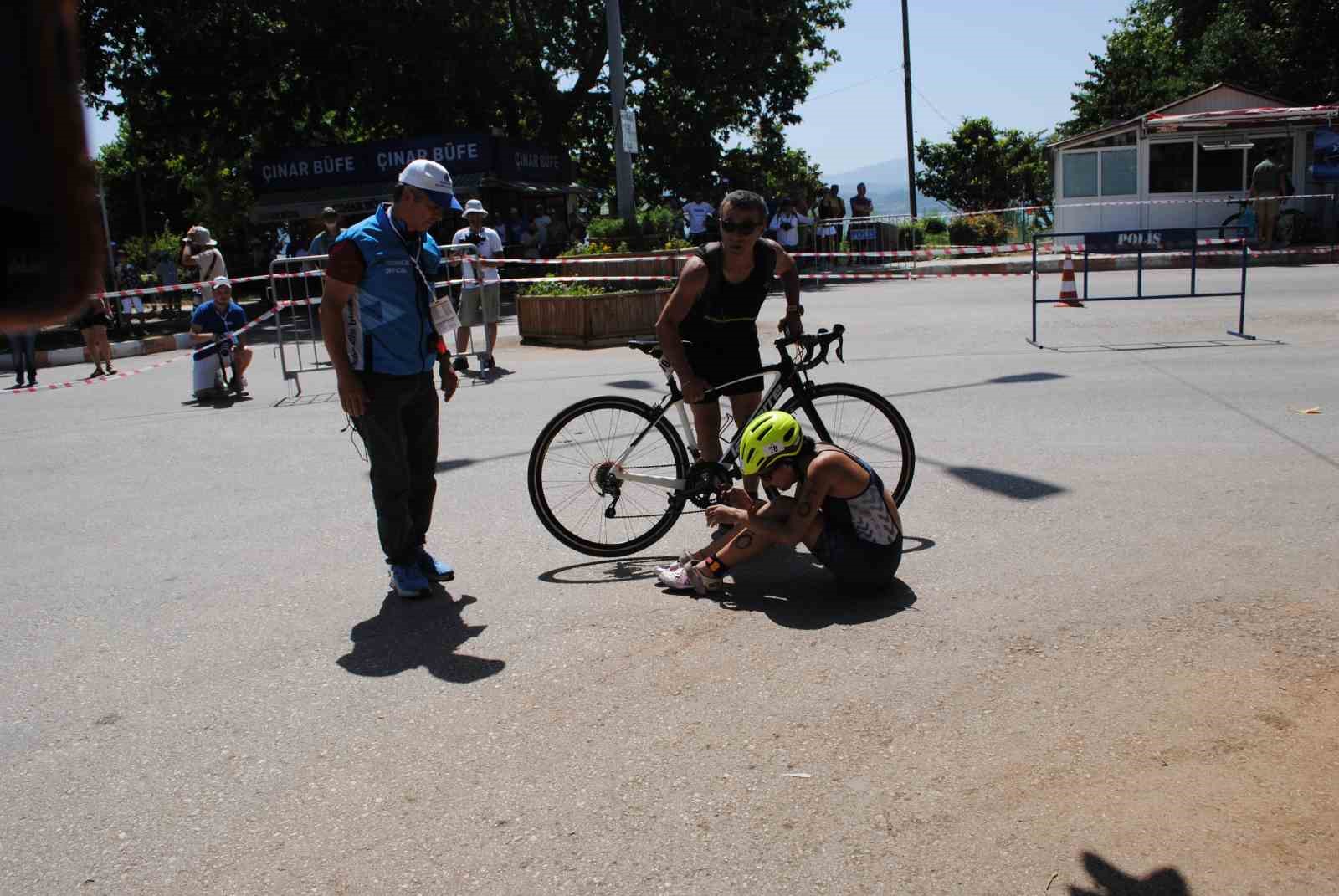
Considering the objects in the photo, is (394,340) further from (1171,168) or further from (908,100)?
(908,100)

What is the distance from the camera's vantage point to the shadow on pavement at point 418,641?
477 centimetres

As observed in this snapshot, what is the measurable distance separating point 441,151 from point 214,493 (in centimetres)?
2258

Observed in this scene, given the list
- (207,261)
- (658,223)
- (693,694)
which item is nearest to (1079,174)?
(658,223)

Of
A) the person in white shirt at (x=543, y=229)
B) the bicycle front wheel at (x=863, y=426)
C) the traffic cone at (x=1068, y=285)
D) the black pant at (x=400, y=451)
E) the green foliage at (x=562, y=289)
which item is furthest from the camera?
the person in white shirt at (x=543, y=229)

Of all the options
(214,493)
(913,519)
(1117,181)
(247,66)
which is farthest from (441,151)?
(913,519)

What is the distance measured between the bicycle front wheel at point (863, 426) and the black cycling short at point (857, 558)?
98cm

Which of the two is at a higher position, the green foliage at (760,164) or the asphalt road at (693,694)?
the green foliage at (760,164)

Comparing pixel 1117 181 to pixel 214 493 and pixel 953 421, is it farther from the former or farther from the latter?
pixel 214 493

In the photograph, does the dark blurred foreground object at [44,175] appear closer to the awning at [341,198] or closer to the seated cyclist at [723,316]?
the seated cyclist at [723,316]

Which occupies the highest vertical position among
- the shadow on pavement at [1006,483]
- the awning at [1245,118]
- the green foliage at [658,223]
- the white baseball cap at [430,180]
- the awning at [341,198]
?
the awning at [1245,118]

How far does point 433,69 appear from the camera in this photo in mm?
29000

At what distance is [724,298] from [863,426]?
3.40 ft

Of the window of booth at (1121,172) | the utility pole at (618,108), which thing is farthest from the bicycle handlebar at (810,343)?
the window of booth at (1121,172)

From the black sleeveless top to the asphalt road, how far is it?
3.79 feet
